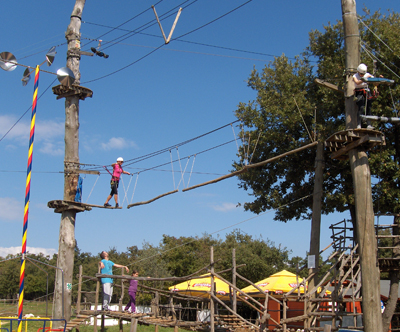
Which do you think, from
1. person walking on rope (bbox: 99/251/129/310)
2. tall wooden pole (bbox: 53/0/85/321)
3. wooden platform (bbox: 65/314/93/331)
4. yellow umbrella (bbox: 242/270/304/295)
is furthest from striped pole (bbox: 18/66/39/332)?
yellow umbrella (bbox: 242/270/304/295)

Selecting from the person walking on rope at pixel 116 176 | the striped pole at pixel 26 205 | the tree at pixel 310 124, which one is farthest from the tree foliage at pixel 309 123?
the striped pole at pixel 26 205

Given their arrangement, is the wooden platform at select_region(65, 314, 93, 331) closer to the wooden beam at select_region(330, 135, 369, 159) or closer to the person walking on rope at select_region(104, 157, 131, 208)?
the person walking on rope at select_region(104, 157, 131, 208)

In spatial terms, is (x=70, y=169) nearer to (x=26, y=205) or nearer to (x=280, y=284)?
(x=26, y=205)

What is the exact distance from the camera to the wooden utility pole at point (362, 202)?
9.45 meters

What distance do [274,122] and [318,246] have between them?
22.5 ft

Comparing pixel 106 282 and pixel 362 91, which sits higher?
pixel 362 91

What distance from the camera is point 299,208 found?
21.2 metres

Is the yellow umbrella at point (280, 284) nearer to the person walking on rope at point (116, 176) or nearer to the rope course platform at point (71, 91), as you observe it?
the person walking on rope at point (116, 176)

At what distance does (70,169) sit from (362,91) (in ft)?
27.0

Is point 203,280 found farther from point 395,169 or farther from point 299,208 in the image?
point 395,169

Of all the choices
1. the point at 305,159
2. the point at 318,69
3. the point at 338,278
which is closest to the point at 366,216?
the point at 338,278

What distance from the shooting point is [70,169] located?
12.1 meters

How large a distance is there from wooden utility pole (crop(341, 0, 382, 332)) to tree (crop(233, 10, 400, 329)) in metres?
7.57

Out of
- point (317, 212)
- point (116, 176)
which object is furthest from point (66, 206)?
point (317, 212)
